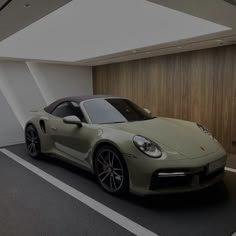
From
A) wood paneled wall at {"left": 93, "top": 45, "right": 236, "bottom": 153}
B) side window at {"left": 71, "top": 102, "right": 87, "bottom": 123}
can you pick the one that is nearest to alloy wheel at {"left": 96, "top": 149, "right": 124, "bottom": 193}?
side window at {"left": 71, "top": 102, "right": 87, "bottom": 123}

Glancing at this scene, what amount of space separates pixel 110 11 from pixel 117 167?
2178 millimetres

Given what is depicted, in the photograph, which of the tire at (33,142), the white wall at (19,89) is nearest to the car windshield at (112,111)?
the tire at (33,142)

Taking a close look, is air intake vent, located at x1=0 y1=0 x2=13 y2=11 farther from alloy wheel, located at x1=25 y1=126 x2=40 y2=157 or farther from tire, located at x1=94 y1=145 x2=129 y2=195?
alloy wheel, located at x1=25 y1=126 x2=40 y2=157

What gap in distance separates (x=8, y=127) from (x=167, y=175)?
14.2ft

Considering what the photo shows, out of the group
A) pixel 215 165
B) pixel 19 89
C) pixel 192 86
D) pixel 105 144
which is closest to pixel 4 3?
pixel 105 144

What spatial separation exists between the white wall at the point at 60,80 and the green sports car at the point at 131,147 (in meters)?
2.29

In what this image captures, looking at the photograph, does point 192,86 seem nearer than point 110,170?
No

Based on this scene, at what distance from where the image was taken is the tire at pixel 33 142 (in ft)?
13.9

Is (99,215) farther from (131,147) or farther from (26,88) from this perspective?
(26,88)

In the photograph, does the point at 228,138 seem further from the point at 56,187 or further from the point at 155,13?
the point at 56,187

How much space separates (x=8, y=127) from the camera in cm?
559

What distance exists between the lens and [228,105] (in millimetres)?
4250

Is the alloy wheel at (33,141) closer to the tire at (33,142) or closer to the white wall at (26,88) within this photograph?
the tire at (33,142)

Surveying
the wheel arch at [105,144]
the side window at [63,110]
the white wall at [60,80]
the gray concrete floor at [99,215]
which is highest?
the white wall at [60,80]
